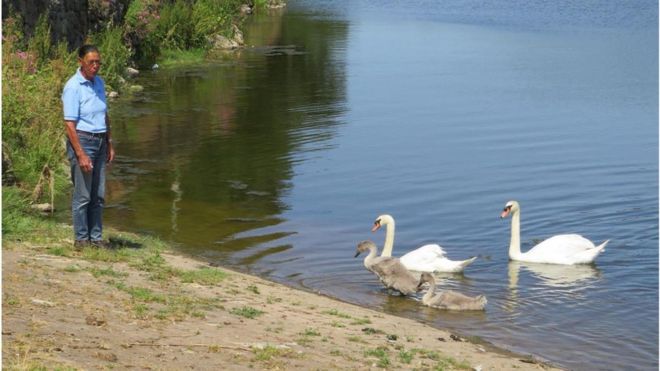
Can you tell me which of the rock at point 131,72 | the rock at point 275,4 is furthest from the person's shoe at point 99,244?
the rock at point 275,4

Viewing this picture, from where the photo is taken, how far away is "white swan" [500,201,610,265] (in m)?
14.7

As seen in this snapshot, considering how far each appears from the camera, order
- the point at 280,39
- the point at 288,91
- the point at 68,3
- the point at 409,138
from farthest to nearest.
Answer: the point at 280,39, the point at 288,91, the point at 68,3, the point at 409,138

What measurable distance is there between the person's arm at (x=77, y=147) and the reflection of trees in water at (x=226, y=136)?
3996 millimetres

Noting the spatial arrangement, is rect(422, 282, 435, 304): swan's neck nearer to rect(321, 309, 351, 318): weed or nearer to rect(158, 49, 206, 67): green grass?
rect(321, 309, 351, 318): weed

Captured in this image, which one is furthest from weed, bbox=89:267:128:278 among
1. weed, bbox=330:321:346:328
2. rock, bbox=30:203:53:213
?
rock, bbox=30:203:53:213

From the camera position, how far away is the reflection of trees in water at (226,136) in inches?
679

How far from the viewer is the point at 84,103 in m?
11.6

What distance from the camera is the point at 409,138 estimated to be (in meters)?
24.2

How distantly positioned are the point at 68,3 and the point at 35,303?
20320 mm

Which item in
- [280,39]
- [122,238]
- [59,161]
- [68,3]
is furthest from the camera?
[280,39]

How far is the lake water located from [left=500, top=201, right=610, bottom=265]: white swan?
14cm

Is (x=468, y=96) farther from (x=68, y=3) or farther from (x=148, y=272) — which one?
(x=148, y=272)

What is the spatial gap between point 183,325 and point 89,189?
3.03 meters

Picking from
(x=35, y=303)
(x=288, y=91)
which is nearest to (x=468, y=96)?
(x=288, y=91)
